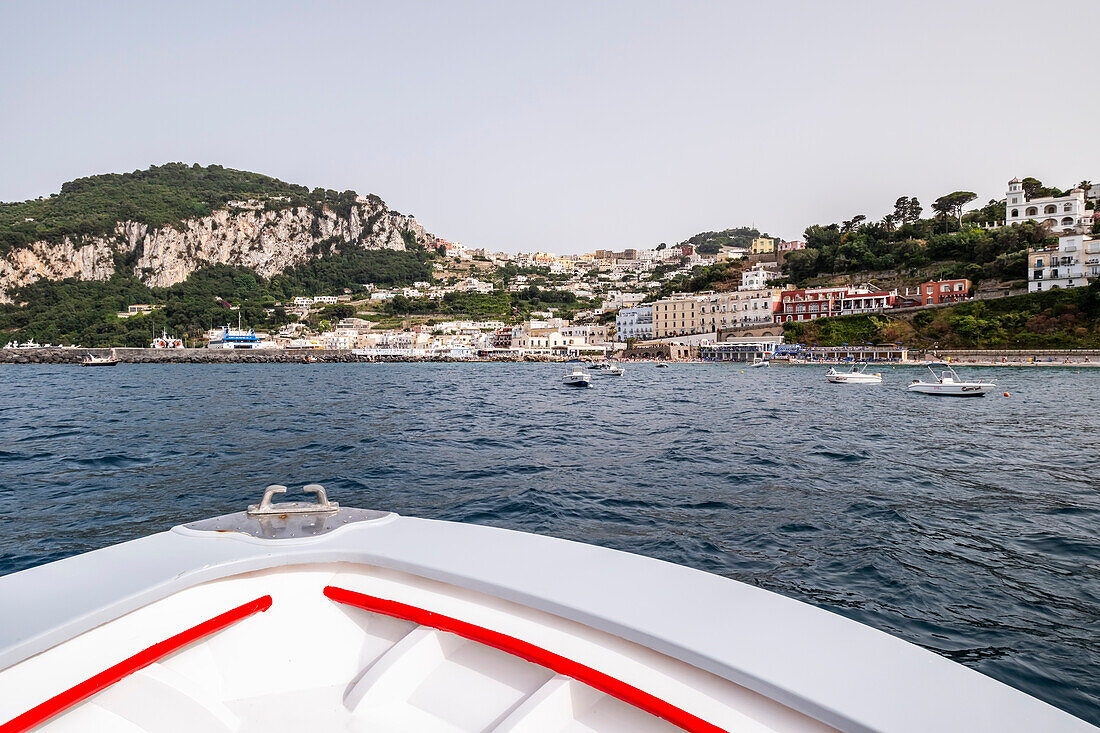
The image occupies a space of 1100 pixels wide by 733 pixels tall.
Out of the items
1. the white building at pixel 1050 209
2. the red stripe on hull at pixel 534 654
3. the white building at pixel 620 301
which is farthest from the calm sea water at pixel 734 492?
the white building at pixel 620 301

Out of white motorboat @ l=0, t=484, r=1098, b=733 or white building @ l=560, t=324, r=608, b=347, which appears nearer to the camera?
white motorboat @ l=0, t=484, r=1098, b=733

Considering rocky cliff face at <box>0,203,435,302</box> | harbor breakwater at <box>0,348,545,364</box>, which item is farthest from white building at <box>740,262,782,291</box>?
rocky cliff face at <box>0,203,435,302</box>

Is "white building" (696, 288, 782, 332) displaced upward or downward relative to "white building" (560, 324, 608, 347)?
upward

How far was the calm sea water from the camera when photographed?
437 centimetres

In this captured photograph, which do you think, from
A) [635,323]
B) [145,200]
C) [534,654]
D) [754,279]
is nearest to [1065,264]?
[754,279]

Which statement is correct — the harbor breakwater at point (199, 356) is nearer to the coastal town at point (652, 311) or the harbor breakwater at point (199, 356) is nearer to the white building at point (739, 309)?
the coastal town at point (652, 311)

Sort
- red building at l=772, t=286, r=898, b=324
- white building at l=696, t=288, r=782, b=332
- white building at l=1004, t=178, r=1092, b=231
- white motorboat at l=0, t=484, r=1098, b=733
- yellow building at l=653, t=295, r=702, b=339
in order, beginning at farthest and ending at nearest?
yellow building at l=653, t=295, r=702, b=339 < white building at l=696, t=288, r=782, b=332 < red building at l=772, t=286, r=898, b=324 < white building at l=1004, t=178, r=1092, b=231 < white motorboat at l=0, t=484, r=1098, b=733

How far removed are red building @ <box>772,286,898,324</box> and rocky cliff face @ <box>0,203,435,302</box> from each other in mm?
113352

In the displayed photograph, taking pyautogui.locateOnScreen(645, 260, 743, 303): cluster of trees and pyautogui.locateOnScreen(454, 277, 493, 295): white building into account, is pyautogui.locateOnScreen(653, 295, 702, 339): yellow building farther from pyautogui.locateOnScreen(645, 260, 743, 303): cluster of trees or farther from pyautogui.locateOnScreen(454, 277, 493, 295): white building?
pyautogui.locateOnScreen(454, 277, 493, 295): white building

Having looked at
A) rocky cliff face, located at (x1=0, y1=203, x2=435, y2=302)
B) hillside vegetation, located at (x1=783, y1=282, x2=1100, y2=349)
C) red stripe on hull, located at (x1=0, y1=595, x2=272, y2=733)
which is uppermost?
rocky cliff face, located at (x1=0, y1=203, x2=435, y2=302)

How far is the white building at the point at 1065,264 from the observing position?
57.1m

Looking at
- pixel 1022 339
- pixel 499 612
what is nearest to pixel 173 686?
pixel 499 612

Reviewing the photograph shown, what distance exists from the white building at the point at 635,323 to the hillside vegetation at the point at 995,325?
91.7ft

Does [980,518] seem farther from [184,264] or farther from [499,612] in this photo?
[184,264]
